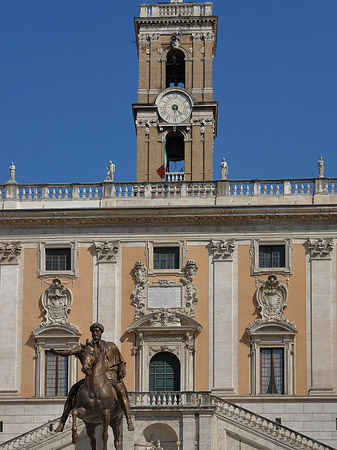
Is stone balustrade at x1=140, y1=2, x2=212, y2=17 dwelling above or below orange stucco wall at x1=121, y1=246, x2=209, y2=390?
above

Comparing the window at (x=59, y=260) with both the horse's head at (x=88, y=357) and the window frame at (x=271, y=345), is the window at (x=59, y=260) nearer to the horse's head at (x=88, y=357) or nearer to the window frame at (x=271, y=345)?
the window frame at (x=271, y=345)

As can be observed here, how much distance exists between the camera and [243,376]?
45.4m

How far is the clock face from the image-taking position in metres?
50.3

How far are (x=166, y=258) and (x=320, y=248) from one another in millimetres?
6206

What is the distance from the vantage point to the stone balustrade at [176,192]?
4728 centimetres

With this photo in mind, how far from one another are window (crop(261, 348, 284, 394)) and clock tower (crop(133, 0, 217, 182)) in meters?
8.34

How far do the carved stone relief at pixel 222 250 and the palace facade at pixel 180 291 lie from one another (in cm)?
5

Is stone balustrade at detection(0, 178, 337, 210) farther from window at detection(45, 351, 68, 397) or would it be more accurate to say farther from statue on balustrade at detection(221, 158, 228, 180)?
window at detection(45, 351, 68, 397)

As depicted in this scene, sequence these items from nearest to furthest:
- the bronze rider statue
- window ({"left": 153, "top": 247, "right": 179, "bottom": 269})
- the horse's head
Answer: the horse's head
the bronze rider statue
window ({"left": 153, "top": 247, "right": 179, "bottom": 269})

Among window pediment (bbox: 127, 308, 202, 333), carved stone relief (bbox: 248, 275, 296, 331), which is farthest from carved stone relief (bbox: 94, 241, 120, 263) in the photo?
carved stone relief (bbox: 248, 275, 296, 331)

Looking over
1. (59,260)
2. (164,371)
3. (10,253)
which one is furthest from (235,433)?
(10,253)

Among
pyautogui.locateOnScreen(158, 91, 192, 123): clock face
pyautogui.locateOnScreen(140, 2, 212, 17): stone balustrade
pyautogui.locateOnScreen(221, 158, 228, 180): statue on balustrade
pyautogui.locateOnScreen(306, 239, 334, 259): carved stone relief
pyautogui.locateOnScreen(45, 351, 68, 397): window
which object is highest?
pyautogui.locateOnScreen(140, 2, 212, 17): stone balustrade

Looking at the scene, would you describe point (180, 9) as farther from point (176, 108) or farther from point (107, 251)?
point (107, 251)

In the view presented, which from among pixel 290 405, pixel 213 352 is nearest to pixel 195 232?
pixel 213 352
